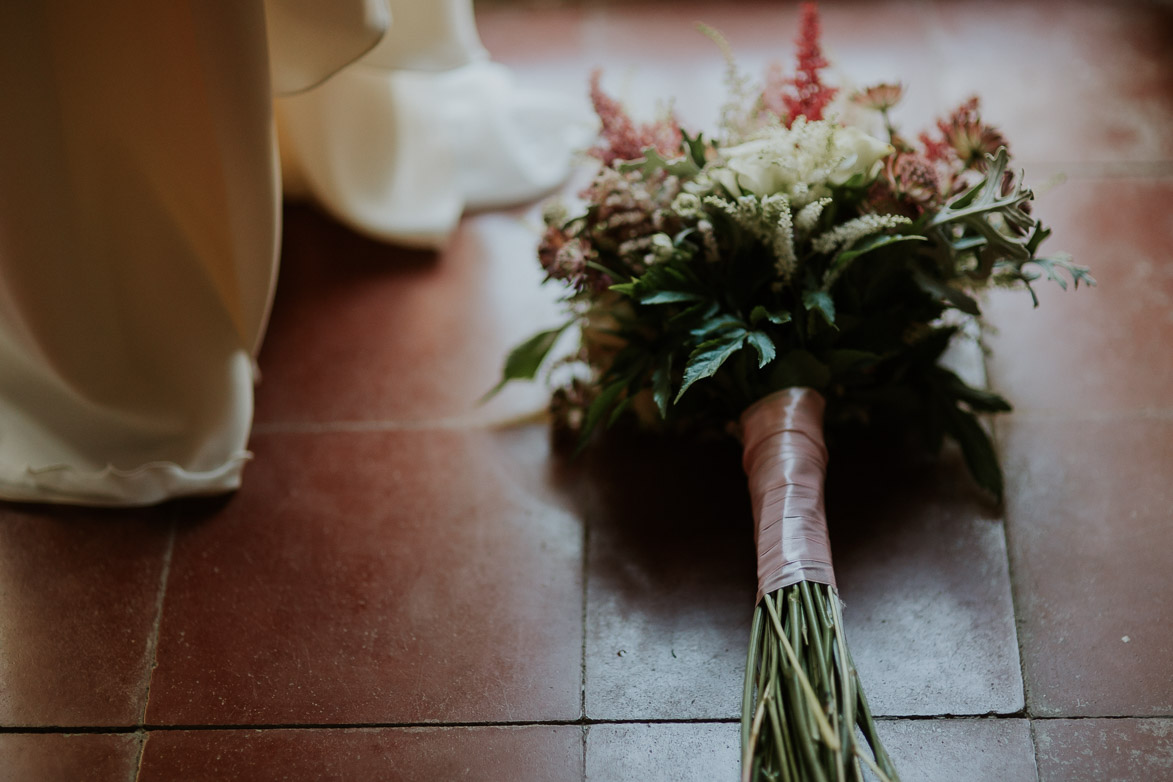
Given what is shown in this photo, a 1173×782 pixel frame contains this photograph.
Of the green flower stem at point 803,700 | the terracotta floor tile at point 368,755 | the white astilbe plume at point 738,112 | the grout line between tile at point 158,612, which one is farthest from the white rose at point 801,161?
the grout line between tile at point 158,612

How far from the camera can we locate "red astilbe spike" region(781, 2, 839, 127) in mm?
1284

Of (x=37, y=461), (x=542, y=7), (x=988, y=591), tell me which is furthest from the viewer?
(x=542, y=7)

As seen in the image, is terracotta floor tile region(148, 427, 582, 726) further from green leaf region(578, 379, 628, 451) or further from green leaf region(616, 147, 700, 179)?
green leaf region(616, 147, 700, 179)

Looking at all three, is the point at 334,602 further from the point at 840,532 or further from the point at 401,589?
the point at 840,532

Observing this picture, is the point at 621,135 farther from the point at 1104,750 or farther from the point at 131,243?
the point at 1104,750

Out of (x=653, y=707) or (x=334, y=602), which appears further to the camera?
(x=334, y=602)

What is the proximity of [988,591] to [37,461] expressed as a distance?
A: 1.26 metres

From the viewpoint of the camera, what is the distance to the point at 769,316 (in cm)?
124

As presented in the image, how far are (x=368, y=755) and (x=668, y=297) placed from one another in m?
0.63

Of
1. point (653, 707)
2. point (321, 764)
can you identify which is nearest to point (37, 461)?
point (321, 764)

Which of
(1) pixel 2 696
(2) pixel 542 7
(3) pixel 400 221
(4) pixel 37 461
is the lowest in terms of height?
(1) pixel 2 696

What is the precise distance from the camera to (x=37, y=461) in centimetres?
144

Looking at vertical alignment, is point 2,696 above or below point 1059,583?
below

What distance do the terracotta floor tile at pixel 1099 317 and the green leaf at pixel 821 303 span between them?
46 cm
